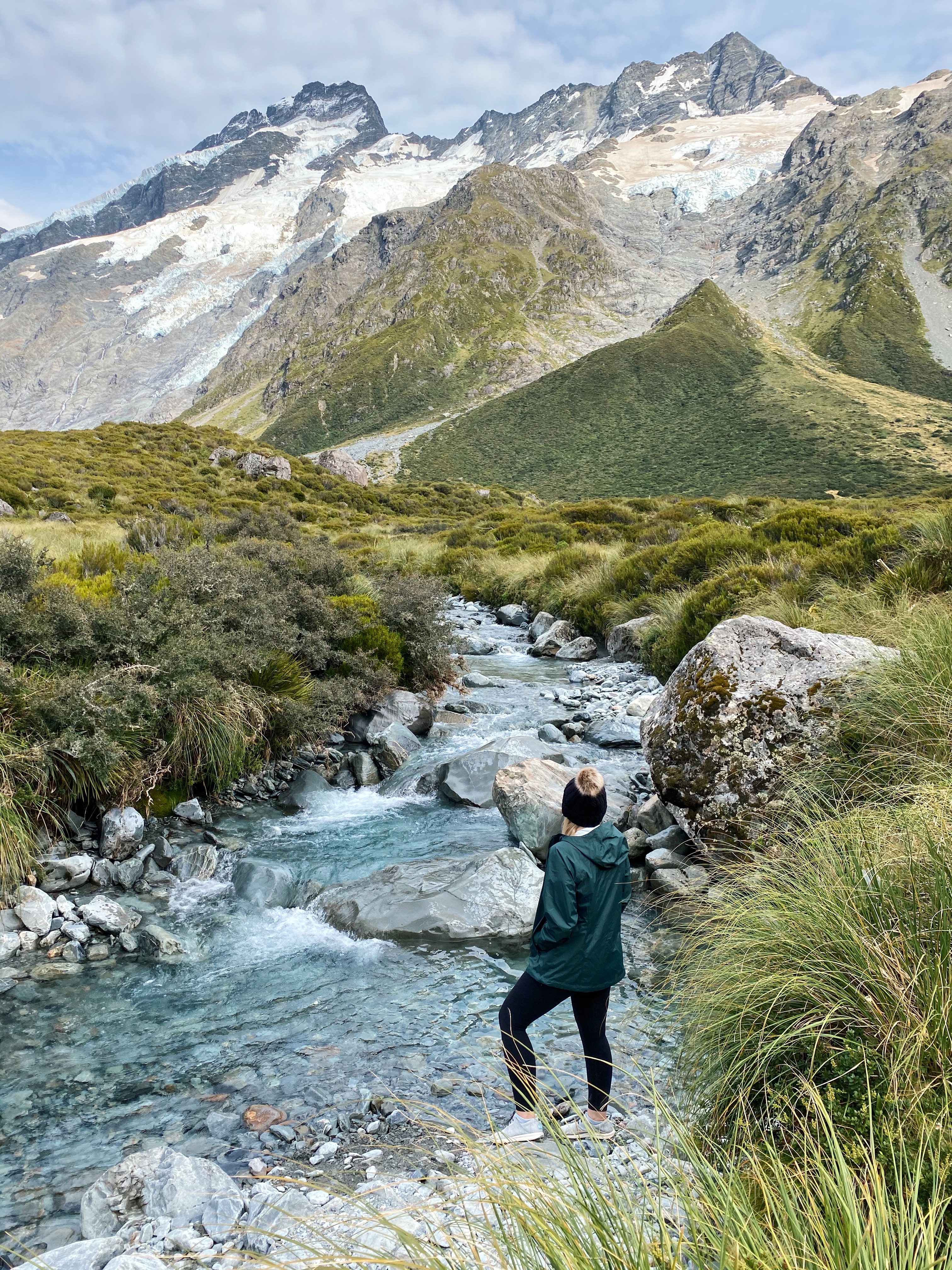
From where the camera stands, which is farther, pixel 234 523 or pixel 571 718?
pixel 234 523

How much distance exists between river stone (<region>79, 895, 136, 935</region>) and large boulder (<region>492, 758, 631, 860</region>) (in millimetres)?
3596

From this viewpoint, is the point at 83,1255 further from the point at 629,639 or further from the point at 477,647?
the point at 477,647

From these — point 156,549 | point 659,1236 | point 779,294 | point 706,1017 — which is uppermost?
point 779,294

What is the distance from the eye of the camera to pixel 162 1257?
2.59m

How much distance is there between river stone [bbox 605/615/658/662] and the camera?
13.9 metres

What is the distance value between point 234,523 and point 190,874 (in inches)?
648

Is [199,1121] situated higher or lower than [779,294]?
lower

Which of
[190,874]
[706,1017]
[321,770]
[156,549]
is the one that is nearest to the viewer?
[706,1017]

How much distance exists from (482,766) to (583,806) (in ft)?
16.6

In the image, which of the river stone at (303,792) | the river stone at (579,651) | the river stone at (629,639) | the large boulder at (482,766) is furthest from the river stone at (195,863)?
the river stone at (579,651)

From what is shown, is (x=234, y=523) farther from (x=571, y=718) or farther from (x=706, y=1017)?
(x=706, y=1017)

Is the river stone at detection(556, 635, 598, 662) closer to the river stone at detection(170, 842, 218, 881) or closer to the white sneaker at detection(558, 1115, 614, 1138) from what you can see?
the river stone at detection(170, 842, 218, 881)

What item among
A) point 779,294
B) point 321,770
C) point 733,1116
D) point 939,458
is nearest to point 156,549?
point 321,770

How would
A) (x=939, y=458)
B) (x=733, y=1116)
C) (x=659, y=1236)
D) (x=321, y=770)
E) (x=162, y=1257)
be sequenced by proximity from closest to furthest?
1. (x=659, y=1236)
2. (x=162, y=1257)
3. (x=733, y=1116)
4. (x=321, y=770)
5. (x=939, y=458)
